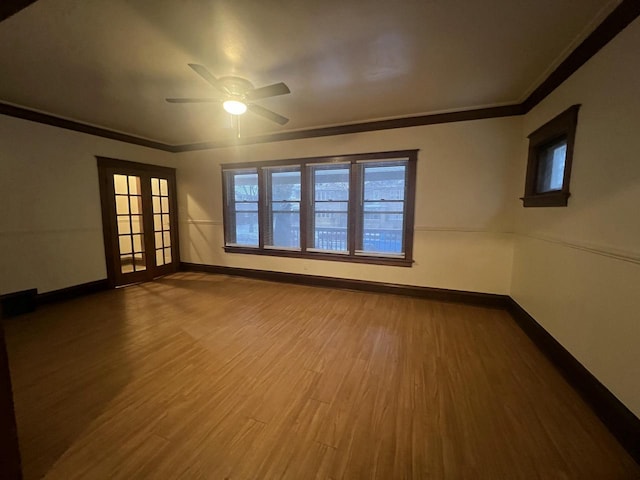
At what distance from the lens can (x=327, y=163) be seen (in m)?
4.08

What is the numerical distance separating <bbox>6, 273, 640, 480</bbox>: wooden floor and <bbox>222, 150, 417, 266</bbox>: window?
4.40 feet

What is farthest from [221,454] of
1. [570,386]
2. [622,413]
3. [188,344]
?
[570,386]

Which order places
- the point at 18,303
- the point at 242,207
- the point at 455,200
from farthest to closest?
the point at 242,207 → the point at 455,200 → the point at 18,303

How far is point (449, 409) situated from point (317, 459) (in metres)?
0.93

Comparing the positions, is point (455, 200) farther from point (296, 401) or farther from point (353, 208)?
point (296, 401)

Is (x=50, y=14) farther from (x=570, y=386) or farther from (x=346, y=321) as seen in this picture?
(x=570, y=386)

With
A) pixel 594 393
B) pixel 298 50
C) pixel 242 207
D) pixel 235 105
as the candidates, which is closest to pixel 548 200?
pixel 594 393

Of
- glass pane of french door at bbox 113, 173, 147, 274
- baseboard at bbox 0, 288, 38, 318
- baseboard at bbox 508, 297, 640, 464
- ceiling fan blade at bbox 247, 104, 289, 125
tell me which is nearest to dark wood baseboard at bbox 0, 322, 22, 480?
ceiling fan blade at bbox 247, 104, 289, 125

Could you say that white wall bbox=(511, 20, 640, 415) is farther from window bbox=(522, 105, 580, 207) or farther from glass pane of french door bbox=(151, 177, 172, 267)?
glass pane of french door bbox=(151, 177, 172, 267)

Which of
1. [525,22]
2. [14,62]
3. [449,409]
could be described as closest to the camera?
[449,409]

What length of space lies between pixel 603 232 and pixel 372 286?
261 centimetres

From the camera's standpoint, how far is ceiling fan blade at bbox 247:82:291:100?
2248 mm

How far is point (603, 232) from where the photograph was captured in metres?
1.75

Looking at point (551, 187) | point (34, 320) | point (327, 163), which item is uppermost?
point (327, 163)
